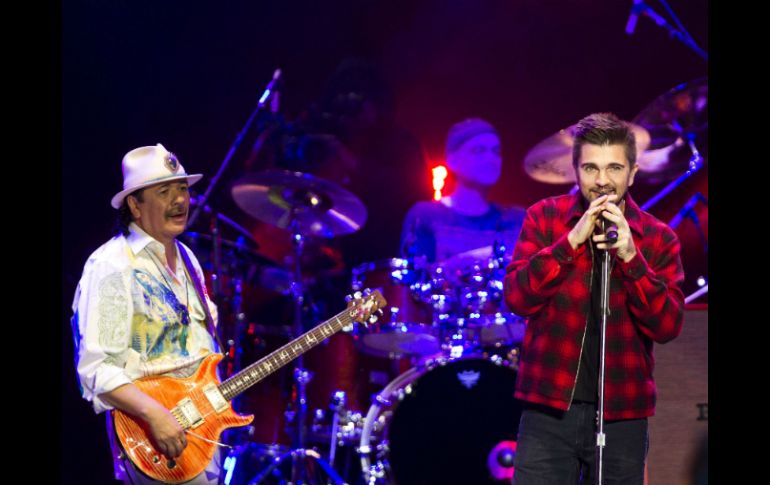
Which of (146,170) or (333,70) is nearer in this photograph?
(146,170)

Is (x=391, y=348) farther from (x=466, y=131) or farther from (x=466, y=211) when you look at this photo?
(x=466, y=131)

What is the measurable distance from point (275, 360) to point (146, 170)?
1.15m

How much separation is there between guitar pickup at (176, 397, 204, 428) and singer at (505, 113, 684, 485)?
150cm

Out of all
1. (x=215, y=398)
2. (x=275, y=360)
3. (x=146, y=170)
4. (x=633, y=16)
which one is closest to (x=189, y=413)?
(x=215, y=398)

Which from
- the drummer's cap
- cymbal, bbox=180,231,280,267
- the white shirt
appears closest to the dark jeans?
the white shirt

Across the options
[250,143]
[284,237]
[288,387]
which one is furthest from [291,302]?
[250,143]

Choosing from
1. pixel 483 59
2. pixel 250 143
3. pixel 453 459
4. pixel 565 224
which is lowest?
pixel 453 459

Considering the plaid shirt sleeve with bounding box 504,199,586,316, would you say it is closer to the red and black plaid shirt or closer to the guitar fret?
the red and black plaid shirt

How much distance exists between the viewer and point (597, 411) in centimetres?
312

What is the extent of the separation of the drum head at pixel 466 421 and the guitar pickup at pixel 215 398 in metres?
1.69

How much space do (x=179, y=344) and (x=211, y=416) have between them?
36cm

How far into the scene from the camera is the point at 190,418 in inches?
152

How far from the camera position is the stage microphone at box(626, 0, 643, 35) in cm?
697

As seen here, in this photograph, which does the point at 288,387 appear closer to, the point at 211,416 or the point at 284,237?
the point at 284,237
